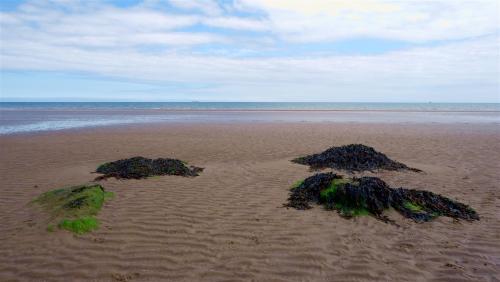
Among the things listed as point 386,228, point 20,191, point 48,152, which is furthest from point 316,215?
point 48,152

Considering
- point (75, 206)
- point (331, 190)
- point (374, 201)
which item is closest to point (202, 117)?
point (331, 190)

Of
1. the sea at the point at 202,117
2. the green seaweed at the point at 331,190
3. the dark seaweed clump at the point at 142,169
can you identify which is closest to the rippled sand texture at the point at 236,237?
the dark seaweed clump at the point at 142,169

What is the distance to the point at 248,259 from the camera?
5.14 metres

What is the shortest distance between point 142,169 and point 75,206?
3.59 m

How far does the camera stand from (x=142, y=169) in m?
10.3

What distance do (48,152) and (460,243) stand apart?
597 inches

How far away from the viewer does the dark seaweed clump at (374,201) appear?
6.97 m

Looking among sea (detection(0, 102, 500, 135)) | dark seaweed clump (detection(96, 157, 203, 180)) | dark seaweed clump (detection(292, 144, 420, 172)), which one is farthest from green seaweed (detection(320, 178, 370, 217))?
sea (detection(0, 102, 500, 135))

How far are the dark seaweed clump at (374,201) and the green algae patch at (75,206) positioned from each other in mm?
3893

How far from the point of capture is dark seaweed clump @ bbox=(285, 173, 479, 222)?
6969 millimetres

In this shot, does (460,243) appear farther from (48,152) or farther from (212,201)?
(48,152)

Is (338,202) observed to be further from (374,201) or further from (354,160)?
(354,160)

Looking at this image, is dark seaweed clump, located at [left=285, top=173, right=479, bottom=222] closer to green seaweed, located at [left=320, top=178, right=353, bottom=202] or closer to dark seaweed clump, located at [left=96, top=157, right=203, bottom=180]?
green seaweed, located at [left=320, top=178, right=353, bottom=202]

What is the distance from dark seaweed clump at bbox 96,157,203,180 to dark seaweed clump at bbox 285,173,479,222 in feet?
13.1
